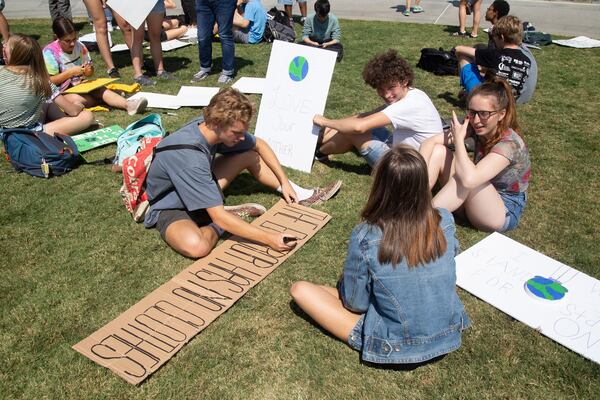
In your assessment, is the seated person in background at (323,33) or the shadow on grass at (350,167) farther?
the seated person in background at (323,33)

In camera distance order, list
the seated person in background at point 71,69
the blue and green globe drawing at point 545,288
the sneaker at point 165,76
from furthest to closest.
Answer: the sneaker at point 165,76
the seated person in background at point 71,69
the blue and green globe drawing at point 545,288

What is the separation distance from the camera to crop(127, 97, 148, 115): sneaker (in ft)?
18.8

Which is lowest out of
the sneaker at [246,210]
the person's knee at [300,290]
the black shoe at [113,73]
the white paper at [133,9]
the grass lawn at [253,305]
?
the grass lawn at [253,305]

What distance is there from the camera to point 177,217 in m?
3.48

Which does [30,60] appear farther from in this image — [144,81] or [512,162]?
[512,162]

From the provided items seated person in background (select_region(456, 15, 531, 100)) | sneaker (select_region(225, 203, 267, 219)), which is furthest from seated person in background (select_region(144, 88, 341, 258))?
seated person in background (select_region(456, 15, 531, 100))

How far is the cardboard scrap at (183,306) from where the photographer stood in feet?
8.65

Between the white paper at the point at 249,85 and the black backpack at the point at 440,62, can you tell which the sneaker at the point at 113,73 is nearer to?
the white paper at the point at 249,85

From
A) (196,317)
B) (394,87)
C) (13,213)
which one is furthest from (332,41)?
(196,317)

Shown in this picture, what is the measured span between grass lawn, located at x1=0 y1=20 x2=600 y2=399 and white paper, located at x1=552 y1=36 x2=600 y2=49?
4.15m

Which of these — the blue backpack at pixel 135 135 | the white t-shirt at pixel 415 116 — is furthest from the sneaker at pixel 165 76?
the white t-shirt at pixel 415 116

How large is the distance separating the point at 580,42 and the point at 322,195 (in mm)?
7277

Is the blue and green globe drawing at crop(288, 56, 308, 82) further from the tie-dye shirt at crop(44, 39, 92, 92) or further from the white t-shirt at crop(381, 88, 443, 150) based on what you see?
the tie-dye shirt at crop(44, 39, 92, 92)

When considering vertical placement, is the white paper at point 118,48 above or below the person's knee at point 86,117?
above
